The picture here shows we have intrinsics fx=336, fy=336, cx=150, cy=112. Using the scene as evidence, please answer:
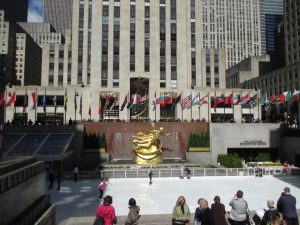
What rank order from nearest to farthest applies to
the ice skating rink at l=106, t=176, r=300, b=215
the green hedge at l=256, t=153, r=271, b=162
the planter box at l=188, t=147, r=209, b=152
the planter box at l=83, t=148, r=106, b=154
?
the ice skating rink at l=106, t=176, r=300, b=215 → the planter box at l=83, t=148, r=106, b=154 → the planter box at l=188, t=147, r=209, b=152 → the green hedge at l=256, t=153, r=271, b=162

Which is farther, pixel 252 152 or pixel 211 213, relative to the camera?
pixel 252 152

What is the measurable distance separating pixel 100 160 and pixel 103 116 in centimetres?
2423

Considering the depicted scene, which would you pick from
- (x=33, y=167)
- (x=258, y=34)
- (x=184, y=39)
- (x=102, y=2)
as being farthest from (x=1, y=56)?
(x=33, y=167)

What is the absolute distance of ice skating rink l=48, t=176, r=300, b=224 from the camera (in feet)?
63.3

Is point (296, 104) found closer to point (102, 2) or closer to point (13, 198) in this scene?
point (102, 2)

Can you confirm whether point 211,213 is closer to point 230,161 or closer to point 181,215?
point 181,215

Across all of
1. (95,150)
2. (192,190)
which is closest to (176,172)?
(192,190)

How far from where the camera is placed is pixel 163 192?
2423 cm

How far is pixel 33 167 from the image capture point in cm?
1013

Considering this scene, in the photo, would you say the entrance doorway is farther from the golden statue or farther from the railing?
the railing

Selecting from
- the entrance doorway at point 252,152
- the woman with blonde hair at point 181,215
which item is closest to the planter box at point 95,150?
the entrance doorway at point 252,152

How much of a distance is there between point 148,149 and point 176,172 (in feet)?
33.3

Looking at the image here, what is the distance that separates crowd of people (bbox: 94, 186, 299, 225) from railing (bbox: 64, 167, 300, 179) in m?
20.1

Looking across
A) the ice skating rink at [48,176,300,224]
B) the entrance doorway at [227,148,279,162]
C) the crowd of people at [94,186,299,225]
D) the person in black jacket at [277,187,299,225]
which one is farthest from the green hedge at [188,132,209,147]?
the person in black jacket at [277,187,299,225]
